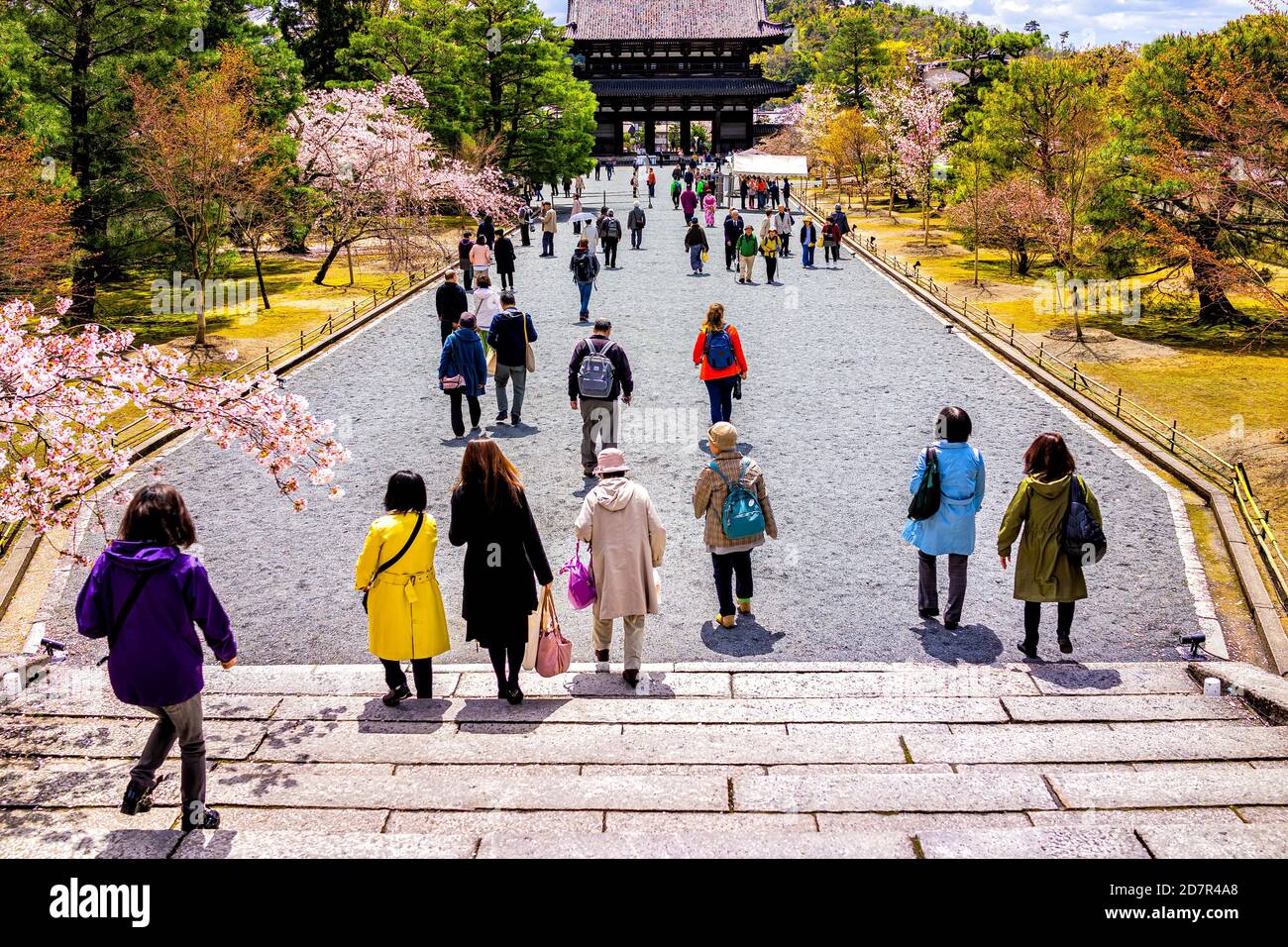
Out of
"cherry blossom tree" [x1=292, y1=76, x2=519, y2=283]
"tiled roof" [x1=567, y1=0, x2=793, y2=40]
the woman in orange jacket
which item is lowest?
the woman in orange jacket

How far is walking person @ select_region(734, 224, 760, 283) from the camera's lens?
24.8 meters

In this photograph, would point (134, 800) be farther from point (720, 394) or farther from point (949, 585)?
point (720, 394)

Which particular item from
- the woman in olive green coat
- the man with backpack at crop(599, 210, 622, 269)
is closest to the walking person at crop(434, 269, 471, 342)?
the woman in olive green coat

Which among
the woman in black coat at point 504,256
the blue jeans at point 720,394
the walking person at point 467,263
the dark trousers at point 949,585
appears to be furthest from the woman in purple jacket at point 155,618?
the woman in black coat at point 504,256

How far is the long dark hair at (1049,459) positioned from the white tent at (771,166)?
3698cm

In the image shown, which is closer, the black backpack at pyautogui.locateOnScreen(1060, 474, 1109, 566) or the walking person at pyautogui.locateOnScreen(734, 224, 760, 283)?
the black backpack at pyautogui.locateOnScreen(1060, 474, 1109, 566)

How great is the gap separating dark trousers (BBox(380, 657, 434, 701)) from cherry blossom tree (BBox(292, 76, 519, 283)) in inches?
852

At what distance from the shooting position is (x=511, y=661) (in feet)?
20.1

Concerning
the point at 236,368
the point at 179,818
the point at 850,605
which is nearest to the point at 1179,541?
the point at 850,605

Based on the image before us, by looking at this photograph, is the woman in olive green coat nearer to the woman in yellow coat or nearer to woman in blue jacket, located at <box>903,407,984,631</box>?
woman in blue jacket, located at <box>903,407,984,631</box>

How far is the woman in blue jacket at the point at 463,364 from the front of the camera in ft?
40.1

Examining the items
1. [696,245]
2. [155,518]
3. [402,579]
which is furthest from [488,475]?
[696,245]

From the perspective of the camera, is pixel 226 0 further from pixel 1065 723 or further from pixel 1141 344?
pixel 1065 723

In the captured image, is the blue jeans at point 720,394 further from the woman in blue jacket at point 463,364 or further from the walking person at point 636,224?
the walking person at point 636,224
